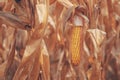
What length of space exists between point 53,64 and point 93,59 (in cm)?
18

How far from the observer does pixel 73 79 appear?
142cm

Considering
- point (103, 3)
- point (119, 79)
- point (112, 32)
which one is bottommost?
point (119, 79)

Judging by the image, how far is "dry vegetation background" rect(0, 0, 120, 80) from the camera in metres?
1.18

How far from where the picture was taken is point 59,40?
142 centimetres

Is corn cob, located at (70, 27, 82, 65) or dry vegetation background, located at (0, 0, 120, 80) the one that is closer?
dry vegetation background, located at (0, 0, 120, 80)

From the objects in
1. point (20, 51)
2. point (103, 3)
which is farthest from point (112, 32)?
point (20, 51)

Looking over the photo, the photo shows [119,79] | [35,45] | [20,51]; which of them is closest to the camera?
[35,45]

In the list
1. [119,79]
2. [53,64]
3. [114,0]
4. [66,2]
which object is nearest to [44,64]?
[53,64]

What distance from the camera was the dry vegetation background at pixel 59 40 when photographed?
1.18 m

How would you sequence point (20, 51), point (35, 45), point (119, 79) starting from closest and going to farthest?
1. point (35, 45)
2. point (20, 51)
3. point (119, 79)

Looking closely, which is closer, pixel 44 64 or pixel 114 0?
pixel 44 64

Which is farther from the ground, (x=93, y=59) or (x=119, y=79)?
(x=93, y=59)

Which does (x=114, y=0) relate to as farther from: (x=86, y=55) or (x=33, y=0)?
(x=33, y=0)

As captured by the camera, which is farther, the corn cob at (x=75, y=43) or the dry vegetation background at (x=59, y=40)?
the corn cob at (x=75, y=43)
